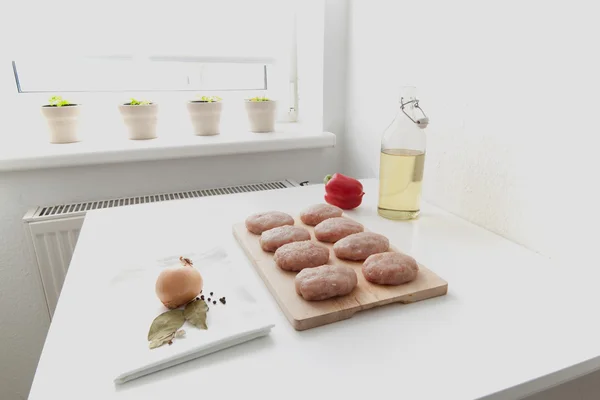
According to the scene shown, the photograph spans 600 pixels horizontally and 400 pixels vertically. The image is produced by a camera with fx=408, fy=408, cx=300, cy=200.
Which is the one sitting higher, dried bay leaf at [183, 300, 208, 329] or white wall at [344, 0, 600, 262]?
white wall at [344, 0, 600, 262]

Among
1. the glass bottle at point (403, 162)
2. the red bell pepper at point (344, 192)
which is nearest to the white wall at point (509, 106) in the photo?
the glass bottle at point (403, 162)

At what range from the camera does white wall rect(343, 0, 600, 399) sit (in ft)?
2.23

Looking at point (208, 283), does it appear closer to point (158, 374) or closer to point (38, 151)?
point (158, 374)

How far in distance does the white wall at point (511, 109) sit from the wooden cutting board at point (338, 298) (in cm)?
28

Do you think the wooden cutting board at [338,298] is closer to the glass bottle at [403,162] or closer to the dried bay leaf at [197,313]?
the dried bay leaf at [197,313]

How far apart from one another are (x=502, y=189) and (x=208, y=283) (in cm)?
62

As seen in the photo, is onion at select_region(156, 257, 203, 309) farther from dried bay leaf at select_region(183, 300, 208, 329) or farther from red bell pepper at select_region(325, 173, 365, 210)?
red bell pepper at select_region(325, 173, 365, 210)

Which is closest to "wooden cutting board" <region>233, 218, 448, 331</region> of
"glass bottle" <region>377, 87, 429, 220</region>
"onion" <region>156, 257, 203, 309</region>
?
"onion" <region>156, 257, 203, 309</region>

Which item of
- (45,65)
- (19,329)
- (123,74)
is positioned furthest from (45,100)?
(19,329)

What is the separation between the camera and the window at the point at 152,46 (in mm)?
1284

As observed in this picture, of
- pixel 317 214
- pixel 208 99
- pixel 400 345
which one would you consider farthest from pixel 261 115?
pixel 400 345

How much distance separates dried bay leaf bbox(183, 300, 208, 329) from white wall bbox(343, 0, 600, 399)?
58 cm

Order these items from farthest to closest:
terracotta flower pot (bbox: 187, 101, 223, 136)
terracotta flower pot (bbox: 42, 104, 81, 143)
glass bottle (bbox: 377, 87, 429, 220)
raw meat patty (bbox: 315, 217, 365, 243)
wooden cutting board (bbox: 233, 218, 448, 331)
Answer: terracotta flower pot (bbox: 187, 101, 223, 136) → terracotta flower pot (bbox: 42, 104, 81, 143) → glass bottle (bbox: 377, 87, 429, 220) → raw meat patty (bbox: 315, 217, 365, 243) → wooden cutting board (bbox: 233, 218, 448, 331)

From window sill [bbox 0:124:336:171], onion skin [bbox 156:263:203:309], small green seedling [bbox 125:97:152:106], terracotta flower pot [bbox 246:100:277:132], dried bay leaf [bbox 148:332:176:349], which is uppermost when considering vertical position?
small green seedling [bbox 125:97:152:106]
